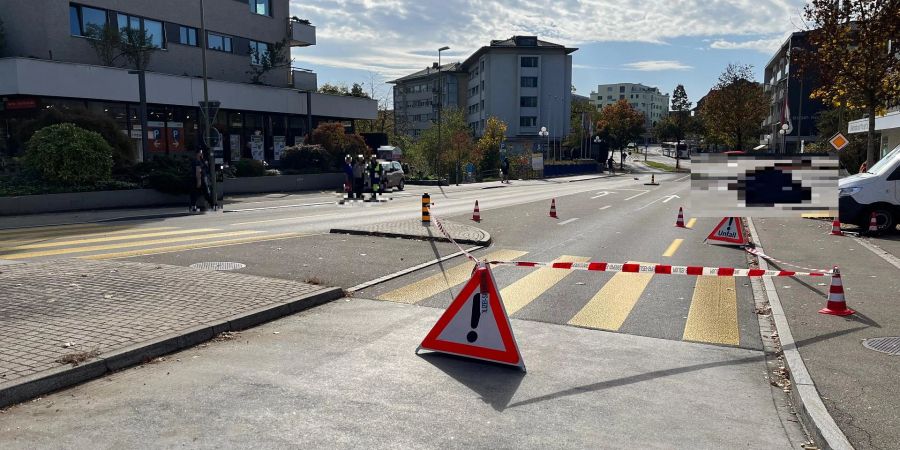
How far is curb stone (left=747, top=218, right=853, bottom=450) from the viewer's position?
465 centimetres

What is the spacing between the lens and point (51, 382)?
5.44 metres

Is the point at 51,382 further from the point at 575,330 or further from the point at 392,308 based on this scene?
the point at 575,330

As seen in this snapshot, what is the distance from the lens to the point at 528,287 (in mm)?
10102

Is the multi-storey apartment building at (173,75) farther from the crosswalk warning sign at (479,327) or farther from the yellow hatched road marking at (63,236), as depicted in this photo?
the crosswalk warning sign at (479,327)

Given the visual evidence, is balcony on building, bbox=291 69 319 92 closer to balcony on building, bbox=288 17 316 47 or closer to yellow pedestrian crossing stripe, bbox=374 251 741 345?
balcony on building, bbox=288 17 316 47

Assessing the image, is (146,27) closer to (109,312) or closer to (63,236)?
(63,236)

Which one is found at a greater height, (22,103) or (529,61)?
(529,61)

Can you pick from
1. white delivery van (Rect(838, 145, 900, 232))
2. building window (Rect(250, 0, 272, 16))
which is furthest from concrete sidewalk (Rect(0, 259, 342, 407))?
building window (Rect(250, 0, 272, 16))

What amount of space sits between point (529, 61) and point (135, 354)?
91978 millimetres

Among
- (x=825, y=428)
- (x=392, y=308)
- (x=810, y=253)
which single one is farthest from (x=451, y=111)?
(x=825, y=428)

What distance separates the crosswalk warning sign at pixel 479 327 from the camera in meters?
6.26

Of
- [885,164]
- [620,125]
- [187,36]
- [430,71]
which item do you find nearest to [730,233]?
[885,164]

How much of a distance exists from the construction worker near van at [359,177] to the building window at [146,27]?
1437 cm

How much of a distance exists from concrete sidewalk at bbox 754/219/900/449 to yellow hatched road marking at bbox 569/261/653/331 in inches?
76.6
